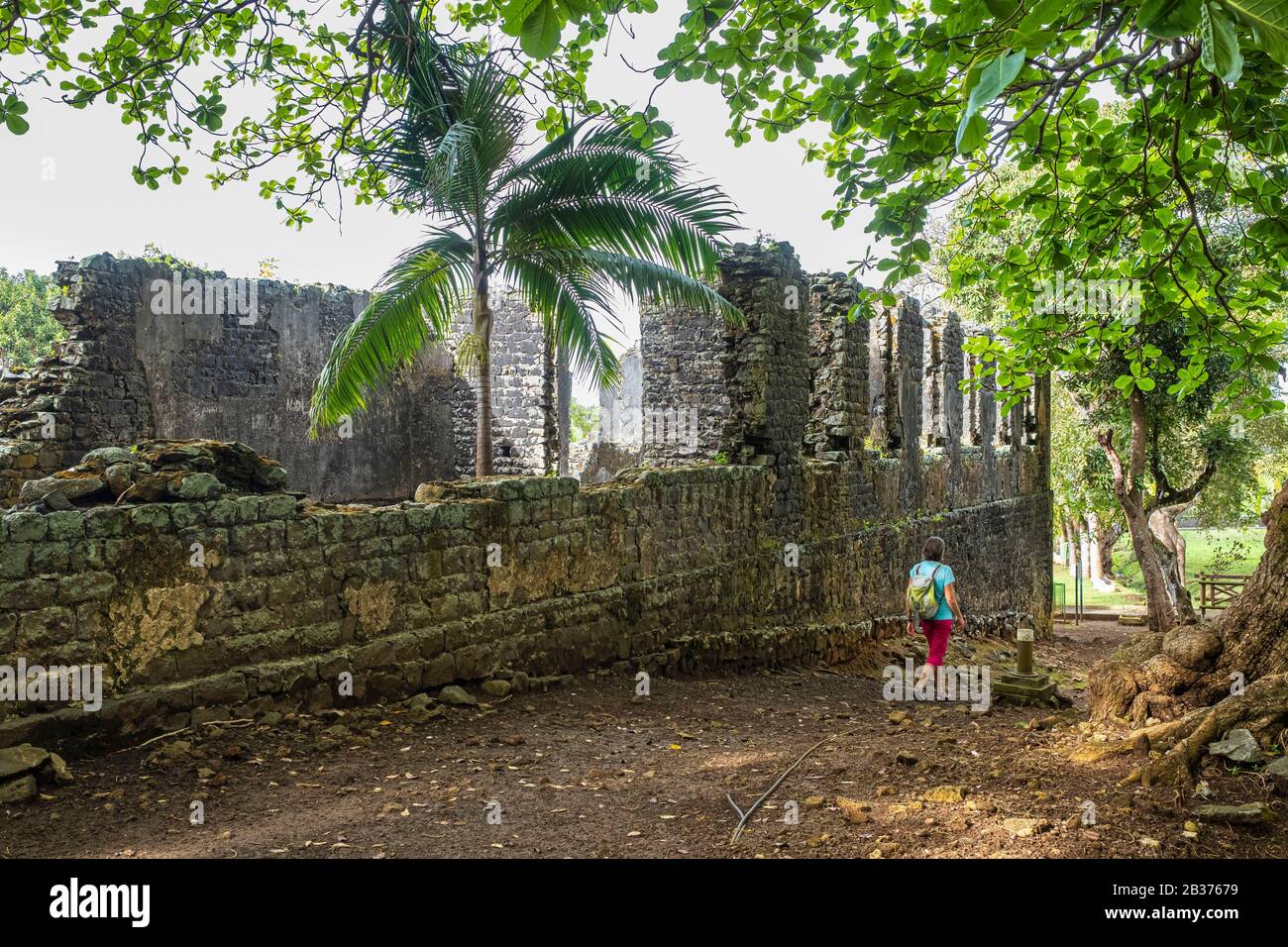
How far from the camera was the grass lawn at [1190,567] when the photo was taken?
2805 centimetres

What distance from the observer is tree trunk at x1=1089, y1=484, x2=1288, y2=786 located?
199 inches

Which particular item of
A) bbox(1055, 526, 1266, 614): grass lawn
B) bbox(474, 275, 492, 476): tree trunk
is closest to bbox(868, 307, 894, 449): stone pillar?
bbox(474, 275, 492, 476): tree trunk

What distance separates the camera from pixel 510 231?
8758mm

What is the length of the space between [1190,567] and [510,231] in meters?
39.4

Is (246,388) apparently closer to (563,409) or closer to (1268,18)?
(563,409)

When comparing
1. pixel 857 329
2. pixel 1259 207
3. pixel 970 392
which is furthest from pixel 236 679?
pixel 970 392

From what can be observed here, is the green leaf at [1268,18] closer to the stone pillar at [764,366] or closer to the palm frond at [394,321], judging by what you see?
the palm frond at [394,321]

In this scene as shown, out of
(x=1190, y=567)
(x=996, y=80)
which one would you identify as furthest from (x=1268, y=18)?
(x=1190, y=567)

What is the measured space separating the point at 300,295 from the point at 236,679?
9282 millimetres

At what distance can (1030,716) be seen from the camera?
25.7 ft

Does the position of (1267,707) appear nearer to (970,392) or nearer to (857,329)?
(857,329)

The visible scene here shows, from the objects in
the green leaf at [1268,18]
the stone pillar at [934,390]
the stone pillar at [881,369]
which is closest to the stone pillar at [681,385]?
the stone pillar at [881,369]

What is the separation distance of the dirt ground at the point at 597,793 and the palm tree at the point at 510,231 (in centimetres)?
325

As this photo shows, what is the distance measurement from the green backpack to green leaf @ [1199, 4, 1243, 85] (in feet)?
22.6
